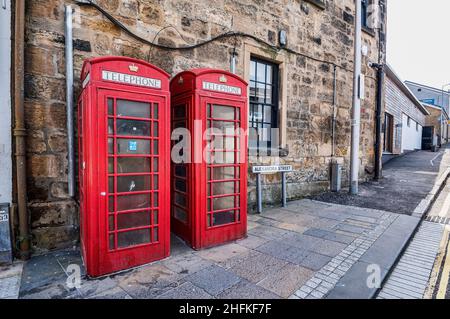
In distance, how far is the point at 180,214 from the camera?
171 inches

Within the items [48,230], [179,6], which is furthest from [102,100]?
[179,6]

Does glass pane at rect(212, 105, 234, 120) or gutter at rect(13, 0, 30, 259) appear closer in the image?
gutter at rect(13, 0, 30, 259)

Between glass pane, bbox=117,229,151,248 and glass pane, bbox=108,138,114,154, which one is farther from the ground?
glass pane, bbox=108,138,114,154

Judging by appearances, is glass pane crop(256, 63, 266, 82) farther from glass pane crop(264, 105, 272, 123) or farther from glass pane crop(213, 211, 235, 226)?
glass pane crop(213, 211, 235, 226)

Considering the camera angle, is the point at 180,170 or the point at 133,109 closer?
the point at 133,109

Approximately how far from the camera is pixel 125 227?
3.30 meters

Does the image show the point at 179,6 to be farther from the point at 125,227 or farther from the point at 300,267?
the point at 300,267

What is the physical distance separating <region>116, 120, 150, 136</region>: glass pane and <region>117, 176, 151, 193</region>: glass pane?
552 mm

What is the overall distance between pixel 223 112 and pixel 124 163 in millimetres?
1662

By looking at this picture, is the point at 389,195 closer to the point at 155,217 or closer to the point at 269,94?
A: the point at 269,94

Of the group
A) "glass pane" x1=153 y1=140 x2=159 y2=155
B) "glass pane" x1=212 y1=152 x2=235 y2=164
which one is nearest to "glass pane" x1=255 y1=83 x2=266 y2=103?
"glass pane" x1=212 y1=152 x2=235 y2=164

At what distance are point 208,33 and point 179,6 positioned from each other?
28.5 inches

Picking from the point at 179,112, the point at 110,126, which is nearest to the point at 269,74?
the point at 179,112

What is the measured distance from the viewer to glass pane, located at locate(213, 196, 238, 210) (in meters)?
4.14
